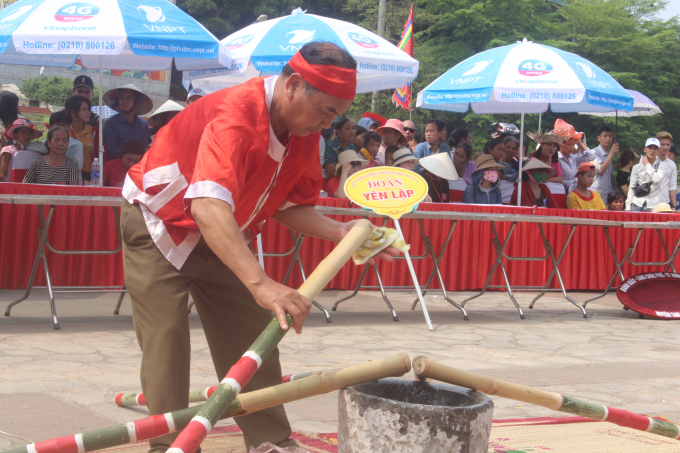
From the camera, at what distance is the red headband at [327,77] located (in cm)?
218

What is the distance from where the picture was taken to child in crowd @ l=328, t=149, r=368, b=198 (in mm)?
7453

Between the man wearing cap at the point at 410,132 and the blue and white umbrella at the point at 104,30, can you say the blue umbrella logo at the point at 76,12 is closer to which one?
the blue and white umbrella at the point at 104,30

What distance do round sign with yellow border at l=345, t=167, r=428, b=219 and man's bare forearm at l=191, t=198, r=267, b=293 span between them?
307cm

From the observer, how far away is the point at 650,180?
9.95m

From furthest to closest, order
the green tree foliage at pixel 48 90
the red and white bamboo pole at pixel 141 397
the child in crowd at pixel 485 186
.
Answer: the green tree foliage at pixel 48 90 → the child in crowd at pixel 485 186 → the red and white bamboo pole at pixel 141 397

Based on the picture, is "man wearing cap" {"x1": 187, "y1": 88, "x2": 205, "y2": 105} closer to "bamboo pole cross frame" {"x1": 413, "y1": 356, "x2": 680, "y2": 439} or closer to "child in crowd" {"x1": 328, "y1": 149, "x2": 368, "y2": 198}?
"child in crowd" {"x1": 328, "y1": 149, "x2": 368, "y2": 198}

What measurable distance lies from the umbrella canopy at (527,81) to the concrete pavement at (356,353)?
7.79ft

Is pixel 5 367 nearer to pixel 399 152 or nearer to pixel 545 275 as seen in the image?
pixel 399 152

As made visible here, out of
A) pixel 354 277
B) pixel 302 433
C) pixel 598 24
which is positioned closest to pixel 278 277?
pixel 354 277

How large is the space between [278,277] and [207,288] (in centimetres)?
479

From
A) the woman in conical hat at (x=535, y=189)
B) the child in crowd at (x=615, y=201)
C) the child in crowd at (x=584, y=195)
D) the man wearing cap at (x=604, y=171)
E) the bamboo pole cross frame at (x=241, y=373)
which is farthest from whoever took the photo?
the man wearing cap at (x=604, y=171)

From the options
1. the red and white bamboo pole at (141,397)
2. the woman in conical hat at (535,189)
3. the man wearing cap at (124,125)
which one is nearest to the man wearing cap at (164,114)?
the man wearing cap at (124,125)

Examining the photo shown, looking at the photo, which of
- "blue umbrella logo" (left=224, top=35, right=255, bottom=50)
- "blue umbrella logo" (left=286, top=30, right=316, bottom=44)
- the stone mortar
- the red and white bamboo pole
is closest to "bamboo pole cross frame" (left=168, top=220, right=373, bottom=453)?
the stone mortar

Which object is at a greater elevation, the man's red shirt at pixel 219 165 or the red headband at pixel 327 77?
the red headband at pixel 327 77
